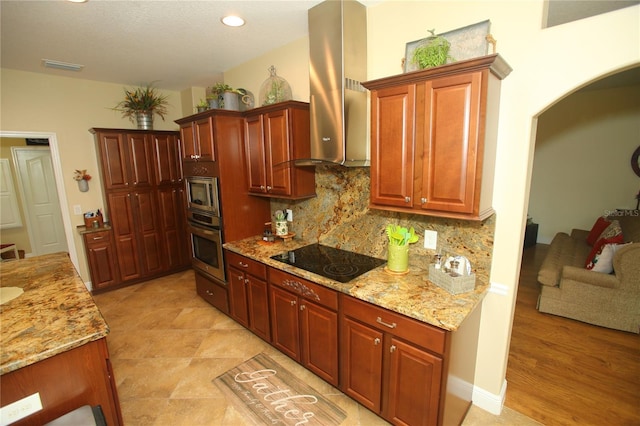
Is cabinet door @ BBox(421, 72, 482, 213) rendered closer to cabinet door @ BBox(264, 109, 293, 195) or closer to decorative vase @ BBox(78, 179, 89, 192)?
cabinet door @ BBox(264, 109, 293, 195)

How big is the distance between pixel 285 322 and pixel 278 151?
1538 mm

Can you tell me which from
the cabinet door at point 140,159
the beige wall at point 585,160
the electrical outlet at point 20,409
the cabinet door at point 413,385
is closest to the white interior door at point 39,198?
the cabinet door at point 140,159

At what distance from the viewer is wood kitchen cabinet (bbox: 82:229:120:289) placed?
3.90 meters

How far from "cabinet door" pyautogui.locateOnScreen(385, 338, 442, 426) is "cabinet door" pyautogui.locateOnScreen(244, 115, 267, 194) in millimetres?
1947

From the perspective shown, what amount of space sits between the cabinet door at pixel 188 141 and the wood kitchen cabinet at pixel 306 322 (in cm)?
167

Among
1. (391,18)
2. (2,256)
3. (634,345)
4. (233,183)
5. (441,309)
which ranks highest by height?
(391,18)

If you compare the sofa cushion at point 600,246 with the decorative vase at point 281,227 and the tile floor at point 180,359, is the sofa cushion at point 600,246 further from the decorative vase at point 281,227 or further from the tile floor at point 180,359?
the decorative vase at point 281,227

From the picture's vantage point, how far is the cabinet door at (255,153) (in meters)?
2.91

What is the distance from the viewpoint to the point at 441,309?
1.63m

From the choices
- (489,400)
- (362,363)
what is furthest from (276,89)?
(489,400)

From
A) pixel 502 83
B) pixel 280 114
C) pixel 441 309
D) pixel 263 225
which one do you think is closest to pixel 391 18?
pixel 502 83

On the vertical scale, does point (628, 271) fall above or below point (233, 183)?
below

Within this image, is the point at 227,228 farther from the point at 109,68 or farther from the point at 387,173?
the point at 109,68

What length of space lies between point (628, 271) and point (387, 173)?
2.89m
